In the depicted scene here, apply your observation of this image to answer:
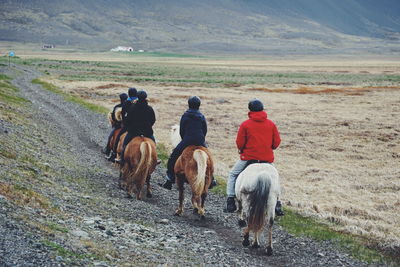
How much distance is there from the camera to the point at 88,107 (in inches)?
1384

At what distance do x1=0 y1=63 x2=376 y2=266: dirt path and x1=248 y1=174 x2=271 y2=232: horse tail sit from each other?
0.63m

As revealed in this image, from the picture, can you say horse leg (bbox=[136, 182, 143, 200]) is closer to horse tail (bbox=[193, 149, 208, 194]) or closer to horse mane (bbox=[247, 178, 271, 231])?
horse tail (bbox=[193, 149, 208, 194])

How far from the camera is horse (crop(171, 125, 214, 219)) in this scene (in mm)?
11281

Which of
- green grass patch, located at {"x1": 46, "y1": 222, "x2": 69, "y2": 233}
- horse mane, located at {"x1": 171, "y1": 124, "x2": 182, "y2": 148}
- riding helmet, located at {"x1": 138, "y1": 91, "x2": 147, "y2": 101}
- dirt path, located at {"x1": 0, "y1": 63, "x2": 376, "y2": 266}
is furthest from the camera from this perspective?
horse mane, located at {"x1": 171, "y1": 124, "x2": 182, "y2": 148}

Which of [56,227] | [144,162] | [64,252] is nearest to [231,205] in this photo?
[144,162]

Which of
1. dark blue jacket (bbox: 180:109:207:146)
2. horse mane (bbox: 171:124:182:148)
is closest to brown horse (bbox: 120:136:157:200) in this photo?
dark blue jacket (bbox: 180:109:207:146)

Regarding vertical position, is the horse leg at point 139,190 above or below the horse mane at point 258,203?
below

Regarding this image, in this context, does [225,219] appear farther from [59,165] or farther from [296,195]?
[59,165]

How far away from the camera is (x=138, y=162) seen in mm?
12891

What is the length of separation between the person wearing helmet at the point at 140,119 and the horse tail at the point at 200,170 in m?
2.49

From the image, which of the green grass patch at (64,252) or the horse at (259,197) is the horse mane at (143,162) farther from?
the green grass patch at (64,252)

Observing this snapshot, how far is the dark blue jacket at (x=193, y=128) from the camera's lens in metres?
11.8

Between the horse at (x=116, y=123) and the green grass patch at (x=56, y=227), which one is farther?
the horse at (x=116, y=123)

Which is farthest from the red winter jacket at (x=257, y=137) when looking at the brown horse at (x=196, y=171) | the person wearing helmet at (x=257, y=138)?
the brown horse at (x=196, y=171)
